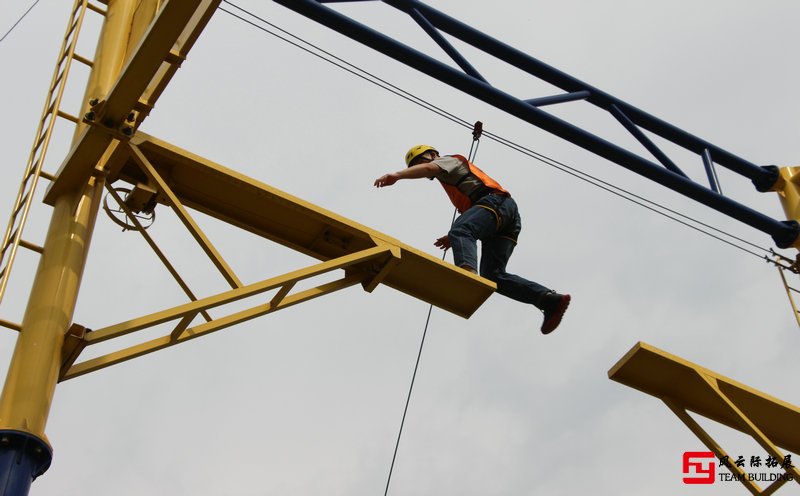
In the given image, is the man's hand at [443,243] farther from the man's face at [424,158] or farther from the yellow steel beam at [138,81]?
the yellow steel beam at [138,81]

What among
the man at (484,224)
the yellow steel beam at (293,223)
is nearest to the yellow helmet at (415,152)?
the man at (484,224)

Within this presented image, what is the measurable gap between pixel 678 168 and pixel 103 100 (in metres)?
6.09

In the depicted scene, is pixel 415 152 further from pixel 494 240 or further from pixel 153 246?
pixel 153 246

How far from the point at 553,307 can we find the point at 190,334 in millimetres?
3236

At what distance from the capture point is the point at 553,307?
28.7ft

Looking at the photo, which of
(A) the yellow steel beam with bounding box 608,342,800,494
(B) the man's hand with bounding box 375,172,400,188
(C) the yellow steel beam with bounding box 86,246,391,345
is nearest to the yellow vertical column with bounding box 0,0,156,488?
(C) the yellow steel beam with bounding box 86,246,391,345

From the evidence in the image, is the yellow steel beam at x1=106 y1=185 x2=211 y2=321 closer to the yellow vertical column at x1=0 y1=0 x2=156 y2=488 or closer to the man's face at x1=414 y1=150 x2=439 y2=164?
the yellow vertical column at x1=0 y1=0 x2=156 y2=488

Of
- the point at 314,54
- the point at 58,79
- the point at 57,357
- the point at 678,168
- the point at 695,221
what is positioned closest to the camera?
the point at 57,357

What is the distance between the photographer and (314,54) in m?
9.92

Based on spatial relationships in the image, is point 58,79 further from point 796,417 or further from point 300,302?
point 796,417

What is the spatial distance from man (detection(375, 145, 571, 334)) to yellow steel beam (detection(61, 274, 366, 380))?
1.41 meters

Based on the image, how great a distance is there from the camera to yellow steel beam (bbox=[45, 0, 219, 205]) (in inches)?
251

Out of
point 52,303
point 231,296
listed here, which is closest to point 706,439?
point 231,296

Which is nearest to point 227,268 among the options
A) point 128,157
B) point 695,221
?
point 128,157
